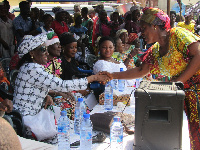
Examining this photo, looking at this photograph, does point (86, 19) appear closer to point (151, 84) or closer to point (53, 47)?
point (53, 47)

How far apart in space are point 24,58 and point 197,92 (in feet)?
5.51

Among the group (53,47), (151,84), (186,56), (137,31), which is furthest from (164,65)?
(137,31)

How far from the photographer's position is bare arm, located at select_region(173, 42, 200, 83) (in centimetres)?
226

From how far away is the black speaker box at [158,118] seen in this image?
1579 mm

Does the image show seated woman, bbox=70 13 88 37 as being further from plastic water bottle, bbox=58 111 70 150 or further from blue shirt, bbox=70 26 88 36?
plastic water bottle, bbox=58 111 70 150

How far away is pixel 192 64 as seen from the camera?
228 cm

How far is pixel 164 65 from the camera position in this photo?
8.35 feet

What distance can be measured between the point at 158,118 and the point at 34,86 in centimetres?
137

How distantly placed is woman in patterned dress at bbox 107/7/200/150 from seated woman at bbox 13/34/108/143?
2.71 ft

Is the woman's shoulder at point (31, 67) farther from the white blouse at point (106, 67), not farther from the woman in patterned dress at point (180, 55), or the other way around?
the white blouse at point (106, 67)

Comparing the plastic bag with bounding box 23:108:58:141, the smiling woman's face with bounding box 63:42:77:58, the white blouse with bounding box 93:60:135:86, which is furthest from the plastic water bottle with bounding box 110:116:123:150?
the smiling woman's face with bounding box 63:42:77:58

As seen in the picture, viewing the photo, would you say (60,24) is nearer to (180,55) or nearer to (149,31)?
(149,31)

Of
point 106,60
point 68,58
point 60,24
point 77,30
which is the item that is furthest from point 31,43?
point 77,30

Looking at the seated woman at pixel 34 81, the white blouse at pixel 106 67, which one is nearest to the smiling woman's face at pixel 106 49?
the white blouse at pixel 106 67
